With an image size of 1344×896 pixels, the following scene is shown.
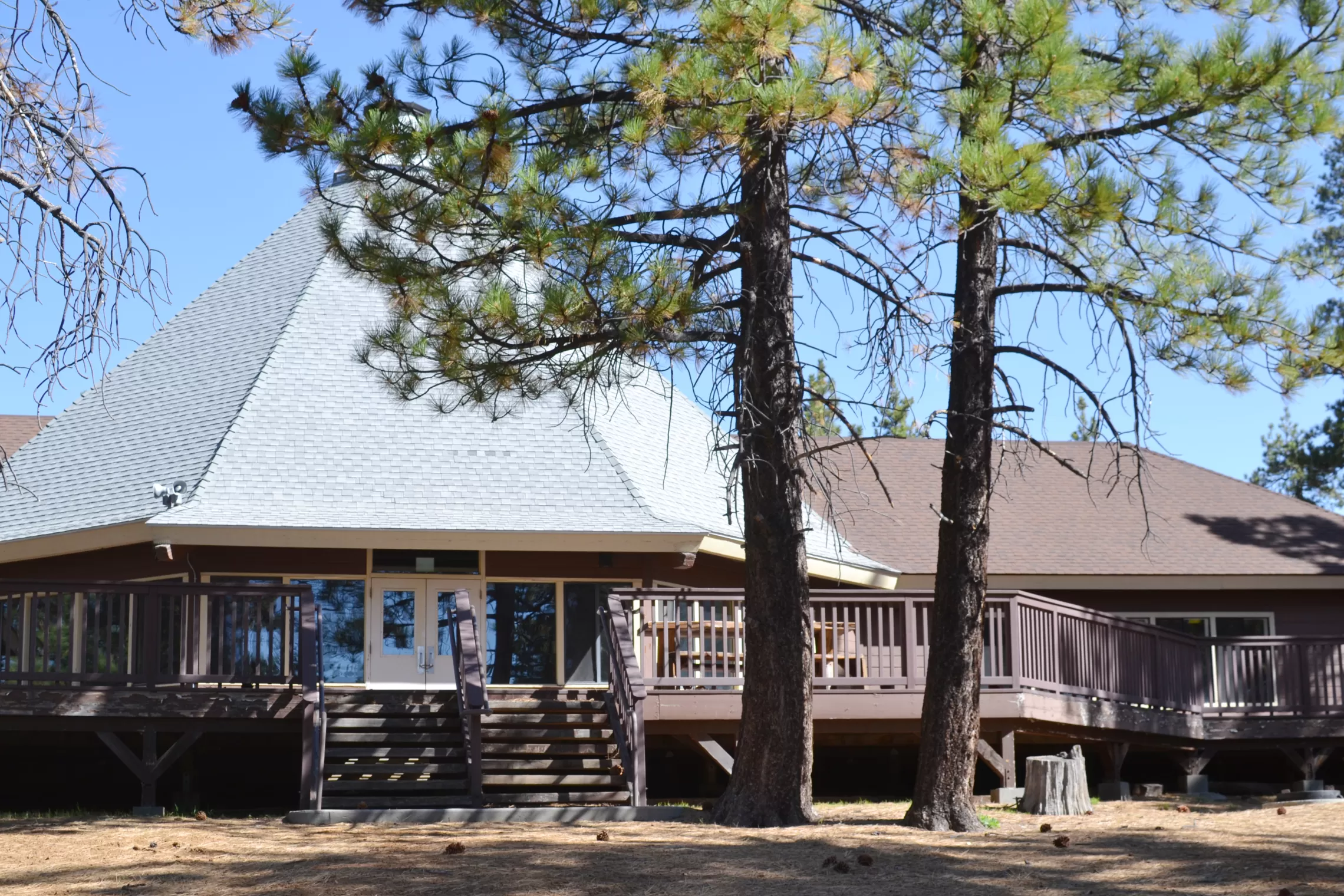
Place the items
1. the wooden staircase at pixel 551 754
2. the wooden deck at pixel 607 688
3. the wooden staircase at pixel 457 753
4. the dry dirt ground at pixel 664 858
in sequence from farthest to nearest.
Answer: the wooden deck at pixel 607 688, the wooden staircase at pixel 551 754, the wooden staircase at pixel 457 753, the dry dirt ground at pixel 664 858

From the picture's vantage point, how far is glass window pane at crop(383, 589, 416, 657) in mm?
16406

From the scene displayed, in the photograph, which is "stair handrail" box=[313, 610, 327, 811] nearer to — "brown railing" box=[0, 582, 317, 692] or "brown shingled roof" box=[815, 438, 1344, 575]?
"brown railing" box=[0, 582, 317, 692]

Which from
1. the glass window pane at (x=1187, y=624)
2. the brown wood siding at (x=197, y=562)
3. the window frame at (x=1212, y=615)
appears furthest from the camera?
the glass window pane at (x=1187, y=624)

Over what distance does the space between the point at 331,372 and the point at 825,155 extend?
28.5ft

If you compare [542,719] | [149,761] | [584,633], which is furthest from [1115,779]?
[149,761]

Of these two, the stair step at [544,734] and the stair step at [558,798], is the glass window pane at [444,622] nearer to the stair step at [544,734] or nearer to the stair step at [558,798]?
the stair step at [544,734]

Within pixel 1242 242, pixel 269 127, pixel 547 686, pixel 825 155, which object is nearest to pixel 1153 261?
pixel 1242 242

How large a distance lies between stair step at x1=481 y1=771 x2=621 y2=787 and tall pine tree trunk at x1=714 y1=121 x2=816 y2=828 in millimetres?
1606

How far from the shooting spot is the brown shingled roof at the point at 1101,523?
64.5ft

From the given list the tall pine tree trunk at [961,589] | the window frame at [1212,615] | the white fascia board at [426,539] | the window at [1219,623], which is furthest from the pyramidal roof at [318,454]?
the window at [1219,623]

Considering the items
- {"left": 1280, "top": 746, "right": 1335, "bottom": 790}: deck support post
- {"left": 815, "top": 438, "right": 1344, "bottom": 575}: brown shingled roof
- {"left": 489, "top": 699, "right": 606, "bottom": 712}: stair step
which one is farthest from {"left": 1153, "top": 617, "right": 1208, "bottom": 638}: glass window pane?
{"left": 489, "top": 699, "right": 606, "bottom": 712}: stair step

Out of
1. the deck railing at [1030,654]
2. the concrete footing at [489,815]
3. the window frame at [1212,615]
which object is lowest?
the concrete footing at [489,815]

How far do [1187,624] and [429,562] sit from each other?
10.4 meters

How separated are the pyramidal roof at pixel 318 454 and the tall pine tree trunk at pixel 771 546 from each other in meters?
2.95
